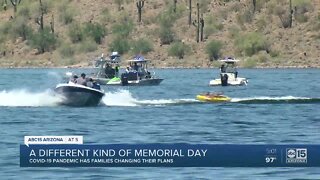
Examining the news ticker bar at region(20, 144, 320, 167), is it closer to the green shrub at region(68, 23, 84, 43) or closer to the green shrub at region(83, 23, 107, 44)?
the green shrub at region(83, 23, 107, 44)

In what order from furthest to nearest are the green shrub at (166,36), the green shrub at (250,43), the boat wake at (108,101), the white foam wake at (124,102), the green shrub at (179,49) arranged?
the green shrub at (166,36)
the green shrub at (250,43)
the green shrub at (179,49)
the white foam wake at (124,102)
the boat wake at (108,101)

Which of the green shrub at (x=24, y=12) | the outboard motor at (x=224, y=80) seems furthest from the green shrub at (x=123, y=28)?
the outboard motor at (x=224, y=80)

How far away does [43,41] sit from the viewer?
176 metres

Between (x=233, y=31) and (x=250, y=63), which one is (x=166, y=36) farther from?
(x=250, y=63)

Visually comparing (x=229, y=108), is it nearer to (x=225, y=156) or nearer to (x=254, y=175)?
(x=254, y=175)

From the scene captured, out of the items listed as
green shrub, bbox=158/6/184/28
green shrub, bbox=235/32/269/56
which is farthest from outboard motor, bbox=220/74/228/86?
green shrub, bbox=158/6/184/28

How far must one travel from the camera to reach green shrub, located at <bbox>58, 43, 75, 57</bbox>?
177512 mm

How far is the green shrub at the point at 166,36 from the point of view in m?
172

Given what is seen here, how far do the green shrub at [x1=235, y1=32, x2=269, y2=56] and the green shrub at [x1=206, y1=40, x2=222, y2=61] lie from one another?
175 inches

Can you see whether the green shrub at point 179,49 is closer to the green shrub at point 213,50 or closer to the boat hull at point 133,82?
the green shrub at point 213,50

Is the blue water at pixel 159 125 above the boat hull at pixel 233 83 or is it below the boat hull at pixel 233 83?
above

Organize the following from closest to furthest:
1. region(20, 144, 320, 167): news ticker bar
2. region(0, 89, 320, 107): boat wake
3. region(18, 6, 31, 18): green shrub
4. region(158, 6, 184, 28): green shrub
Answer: region(20, 144, 320, 167): news ticker bar → region(0, 89, 320, 107): boat wake → region(158, 6, 184, 28): green shrub → region(18, 6, 31, 18): green shrub

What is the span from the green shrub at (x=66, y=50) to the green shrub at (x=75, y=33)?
11.4 feet

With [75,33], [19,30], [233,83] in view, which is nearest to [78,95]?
[233,83]
